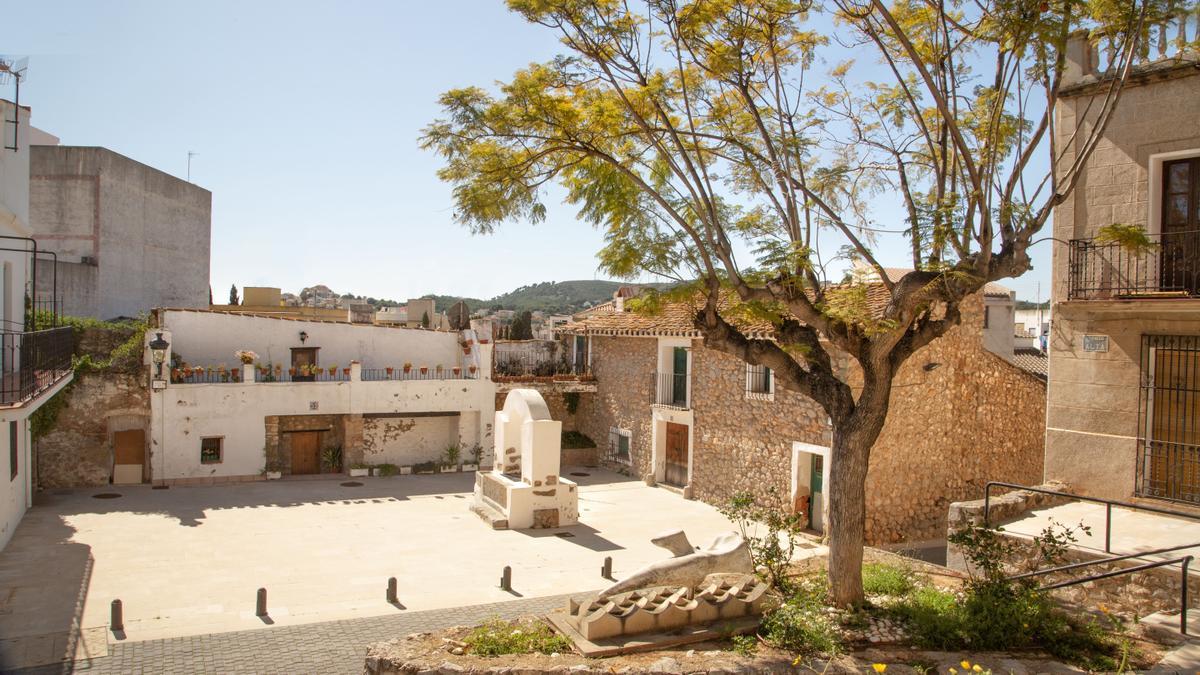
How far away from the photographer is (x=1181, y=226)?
11648mm

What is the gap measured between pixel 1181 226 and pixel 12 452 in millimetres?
21223

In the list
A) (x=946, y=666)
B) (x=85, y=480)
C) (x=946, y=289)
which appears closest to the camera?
(x=946, y=666)

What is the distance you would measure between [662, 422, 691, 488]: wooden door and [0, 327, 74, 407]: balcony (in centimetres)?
1510

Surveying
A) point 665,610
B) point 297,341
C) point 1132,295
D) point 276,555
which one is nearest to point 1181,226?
point 1132,295

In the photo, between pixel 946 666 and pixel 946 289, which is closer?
pixel 946 666

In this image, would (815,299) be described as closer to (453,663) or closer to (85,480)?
(453,663)

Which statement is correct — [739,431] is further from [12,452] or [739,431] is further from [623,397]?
[12,452]

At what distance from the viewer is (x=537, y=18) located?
9961 mm

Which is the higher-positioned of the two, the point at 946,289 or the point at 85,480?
the point at 946,289

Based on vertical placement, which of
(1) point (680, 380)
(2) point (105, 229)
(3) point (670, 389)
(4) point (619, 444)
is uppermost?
(2) point (105, 229)

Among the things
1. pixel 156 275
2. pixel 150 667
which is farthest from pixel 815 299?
pixel 156 275

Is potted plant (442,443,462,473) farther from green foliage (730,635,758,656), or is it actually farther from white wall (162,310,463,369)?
green foliage (730,635,758,656)

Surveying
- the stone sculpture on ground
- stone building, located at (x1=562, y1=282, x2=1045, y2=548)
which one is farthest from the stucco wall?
the stone sculpture on ground

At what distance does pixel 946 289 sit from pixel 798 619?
392 centimetres
